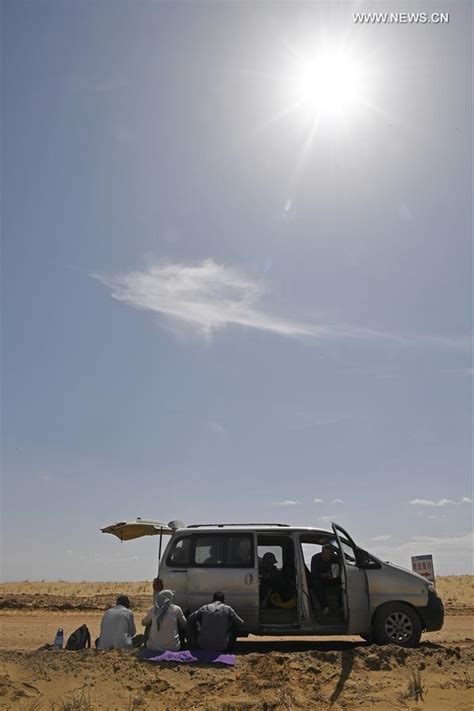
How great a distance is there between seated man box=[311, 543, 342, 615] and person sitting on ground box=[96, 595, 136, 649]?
333cm

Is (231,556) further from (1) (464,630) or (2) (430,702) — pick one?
(1) (464,630)

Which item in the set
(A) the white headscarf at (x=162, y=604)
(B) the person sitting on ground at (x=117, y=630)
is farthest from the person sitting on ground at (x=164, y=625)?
(B) the person sitting on ground at (x=117, y=630)

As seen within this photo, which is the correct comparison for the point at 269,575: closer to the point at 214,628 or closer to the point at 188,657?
the point at 214,628

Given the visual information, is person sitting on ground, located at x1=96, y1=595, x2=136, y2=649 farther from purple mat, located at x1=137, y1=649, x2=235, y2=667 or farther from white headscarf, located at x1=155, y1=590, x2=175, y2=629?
purple mat, located at x1=137, y1=649, x2=235, y2=667

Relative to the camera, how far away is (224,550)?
36.7ft

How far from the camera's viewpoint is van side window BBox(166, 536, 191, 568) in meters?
11.2

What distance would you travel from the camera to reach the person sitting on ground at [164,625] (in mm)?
9438

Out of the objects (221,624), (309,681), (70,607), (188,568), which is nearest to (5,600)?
(70,607)

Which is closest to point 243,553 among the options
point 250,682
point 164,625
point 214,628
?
point 214,628

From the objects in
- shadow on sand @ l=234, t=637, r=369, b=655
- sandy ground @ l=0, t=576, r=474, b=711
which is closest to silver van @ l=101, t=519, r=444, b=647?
shadow on sand @ l=234, t=637, r=369, b=655

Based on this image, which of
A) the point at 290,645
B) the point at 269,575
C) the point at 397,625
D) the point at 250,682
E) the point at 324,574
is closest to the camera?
the point at 250,682

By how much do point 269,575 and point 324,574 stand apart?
41.0 inches

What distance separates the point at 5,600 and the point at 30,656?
591 inches

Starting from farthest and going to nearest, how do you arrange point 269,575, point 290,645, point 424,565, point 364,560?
point 424,565 → point 290,645 → point 269,575 → point 364,560
